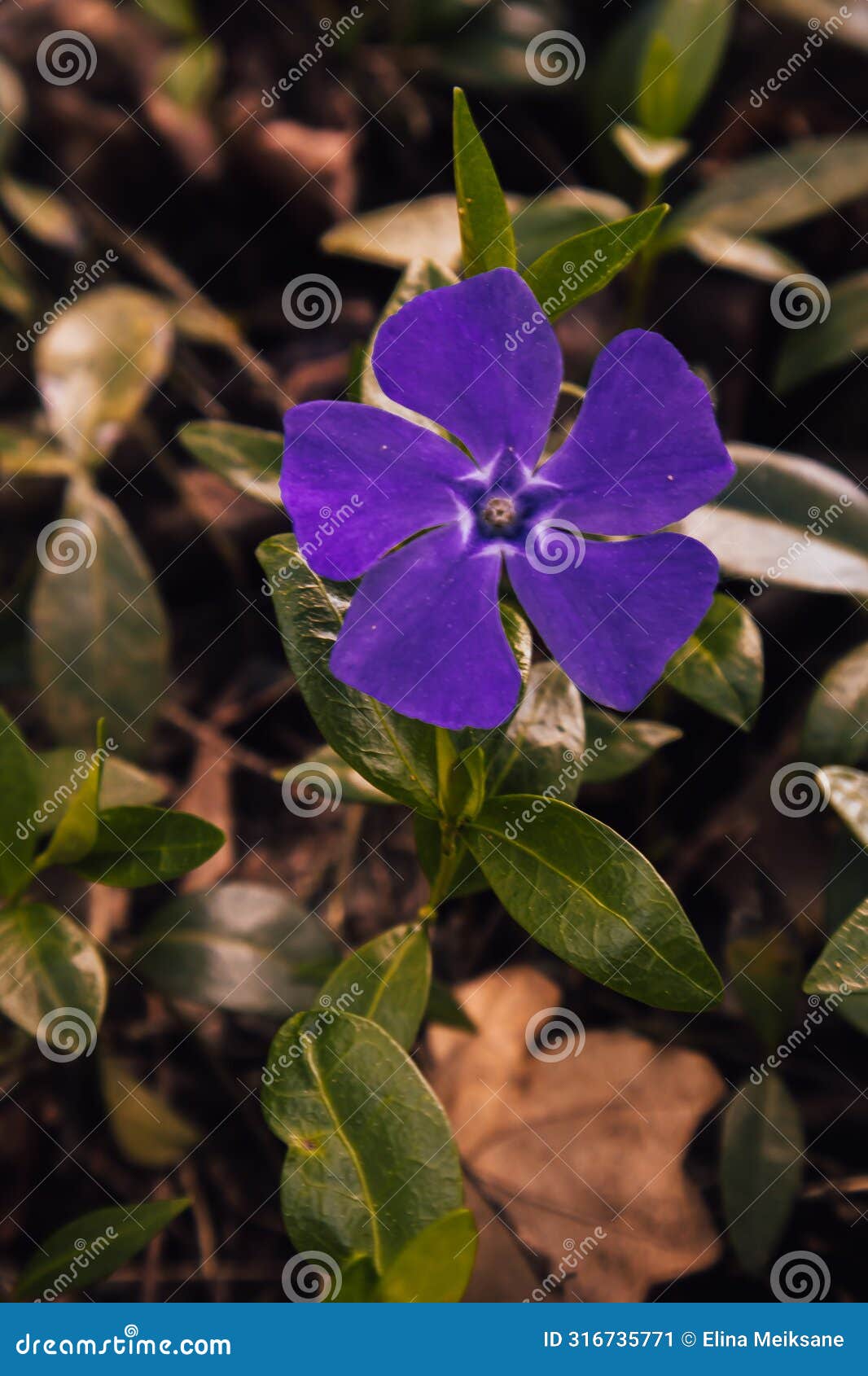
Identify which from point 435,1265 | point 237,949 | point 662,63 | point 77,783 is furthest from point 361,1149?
point 662,63

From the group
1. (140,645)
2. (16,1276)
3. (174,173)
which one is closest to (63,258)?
(174,173)

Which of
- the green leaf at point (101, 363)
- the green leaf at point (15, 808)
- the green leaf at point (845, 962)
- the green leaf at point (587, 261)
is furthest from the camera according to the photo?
the green leaf at point (101, 363)

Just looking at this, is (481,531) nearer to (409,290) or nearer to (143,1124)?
(409,290)

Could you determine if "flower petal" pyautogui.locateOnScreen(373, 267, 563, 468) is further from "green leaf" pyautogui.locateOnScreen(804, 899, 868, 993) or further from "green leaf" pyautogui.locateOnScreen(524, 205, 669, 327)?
"green leaf" pyautogui.locateOnScreen(804, 899, 868, 993)

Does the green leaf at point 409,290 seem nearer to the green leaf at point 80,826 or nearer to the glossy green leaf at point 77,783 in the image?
the green leaf at point 80,826

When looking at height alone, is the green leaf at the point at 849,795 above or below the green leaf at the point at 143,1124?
above

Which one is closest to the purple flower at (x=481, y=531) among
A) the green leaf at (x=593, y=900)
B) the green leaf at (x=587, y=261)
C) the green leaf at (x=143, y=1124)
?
the green leaf at (x=587, y=261)
